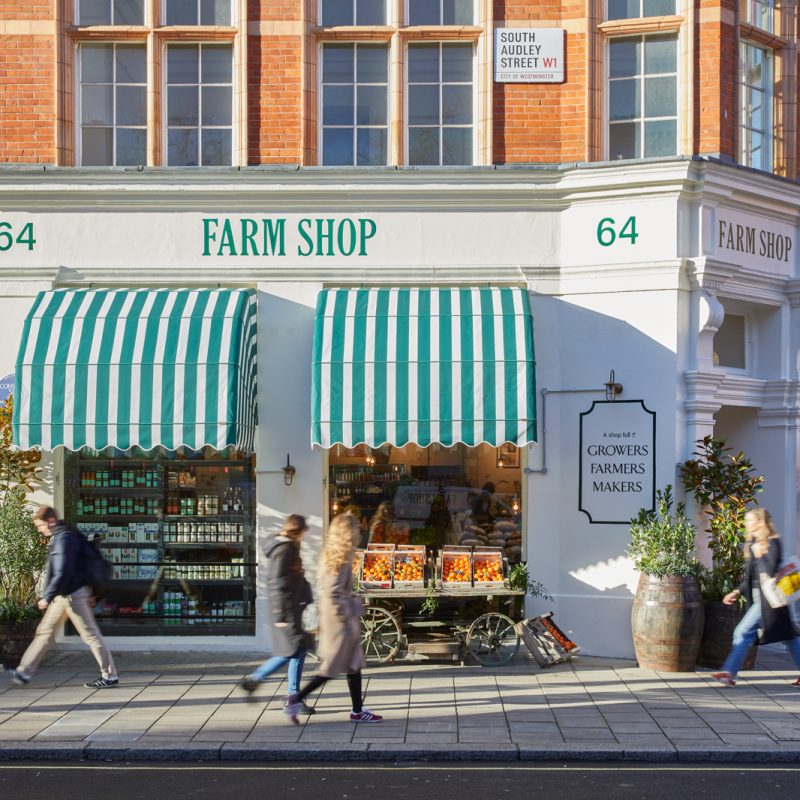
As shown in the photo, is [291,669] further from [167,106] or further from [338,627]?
[167,106]

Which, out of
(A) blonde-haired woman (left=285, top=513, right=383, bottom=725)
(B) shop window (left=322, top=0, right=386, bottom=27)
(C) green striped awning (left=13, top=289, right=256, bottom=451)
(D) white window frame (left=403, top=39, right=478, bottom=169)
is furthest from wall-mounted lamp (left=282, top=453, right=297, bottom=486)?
(B) shop window (left=322, top=0, right=386, bottom=27)

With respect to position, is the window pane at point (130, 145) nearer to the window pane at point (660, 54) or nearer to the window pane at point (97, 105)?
the window pane at point (97, 105)

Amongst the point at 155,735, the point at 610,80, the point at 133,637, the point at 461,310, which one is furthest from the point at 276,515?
the point at 610,80

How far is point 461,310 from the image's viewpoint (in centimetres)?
1225

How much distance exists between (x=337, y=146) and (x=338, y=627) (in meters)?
6.37

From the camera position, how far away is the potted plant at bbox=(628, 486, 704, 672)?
11453 millimetres

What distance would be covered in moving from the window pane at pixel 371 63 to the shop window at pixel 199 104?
5.10 feet

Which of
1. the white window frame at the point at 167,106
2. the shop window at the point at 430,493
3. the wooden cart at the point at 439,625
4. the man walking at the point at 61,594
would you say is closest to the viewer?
the man walking at the point at 61,594

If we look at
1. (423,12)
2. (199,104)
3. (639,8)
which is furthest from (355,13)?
(639,8)

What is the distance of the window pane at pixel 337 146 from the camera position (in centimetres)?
1318

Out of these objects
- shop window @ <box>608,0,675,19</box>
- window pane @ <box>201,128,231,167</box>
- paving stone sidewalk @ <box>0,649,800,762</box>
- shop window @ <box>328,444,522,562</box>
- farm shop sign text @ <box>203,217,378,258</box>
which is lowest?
paving stone sidewalk @ <box>0,649,800,762</box>

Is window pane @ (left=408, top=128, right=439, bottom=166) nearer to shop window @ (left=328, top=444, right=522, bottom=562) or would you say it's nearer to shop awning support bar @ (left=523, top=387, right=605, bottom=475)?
shop awning support bar @ (left=523, top=387, right=605, bottom=475)

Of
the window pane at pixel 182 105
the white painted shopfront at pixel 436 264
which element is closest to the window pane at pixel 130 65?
the window pane at pixel 182 105

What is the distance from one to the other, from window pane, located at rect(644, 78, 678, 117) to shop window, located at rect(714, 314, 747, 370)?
2.63m
